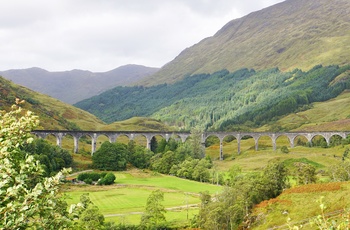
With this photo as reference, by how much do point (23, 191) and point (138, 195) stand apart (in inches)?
2662

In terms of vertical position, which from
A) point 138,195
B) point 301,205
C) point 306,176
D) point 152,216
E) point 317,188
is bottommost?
point 138,195

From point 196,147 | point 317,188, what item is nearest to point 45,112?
point 196,147

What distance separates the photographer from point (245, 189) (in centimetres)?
5541

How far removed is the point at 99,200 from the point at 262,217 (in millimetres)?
32948

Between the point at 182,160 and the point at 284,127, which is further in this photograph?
the point at 284,127

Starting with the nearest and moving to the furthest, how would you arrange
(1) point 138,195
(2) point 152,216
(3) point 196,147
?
(2) point 152,216 → (1) point 138,195 → (3) point 196,147

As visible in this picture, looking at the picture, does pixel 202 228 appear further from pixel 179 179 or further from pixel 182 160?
pixel 182 160

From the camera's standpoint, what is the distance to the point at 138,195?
244 ft

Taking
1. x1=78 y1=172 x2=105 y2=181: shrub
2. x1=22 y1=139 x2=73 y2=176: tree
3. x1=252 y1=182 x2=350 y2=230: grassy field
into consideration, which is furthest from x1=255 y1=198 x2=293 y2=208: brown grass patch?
x1=22 y1=139 x2=73 y2=176: tree

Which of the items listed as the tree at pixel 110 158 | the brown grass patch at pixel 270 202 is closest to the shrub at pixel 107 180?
the tree at pixel 110 158

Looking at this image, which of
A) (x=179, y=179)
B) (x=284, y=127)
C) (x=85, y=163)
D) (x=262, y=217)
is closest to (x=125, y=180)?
(x=179, y=179)

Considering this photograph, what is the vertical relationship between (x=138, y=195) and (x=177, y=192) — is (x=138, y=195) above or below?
above

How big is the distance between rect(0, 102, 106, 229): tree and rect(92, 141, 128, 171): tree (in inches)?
3989

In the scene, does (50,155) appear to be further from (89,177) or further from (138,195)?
(138,195)
